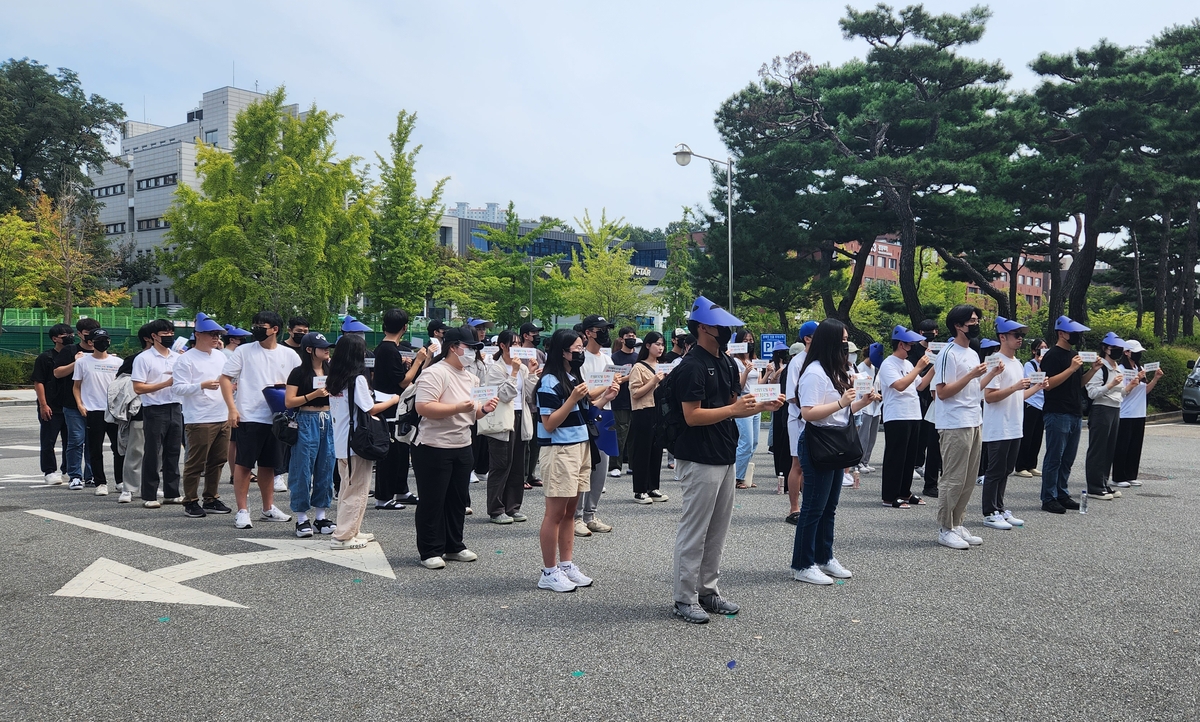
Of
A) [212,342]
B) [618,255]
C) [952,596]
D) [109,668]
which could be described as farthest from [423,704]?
[618,255]

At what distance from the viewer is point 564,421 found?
19.3ft

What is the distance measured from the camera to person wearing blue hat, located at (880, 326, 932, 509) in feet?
29.5

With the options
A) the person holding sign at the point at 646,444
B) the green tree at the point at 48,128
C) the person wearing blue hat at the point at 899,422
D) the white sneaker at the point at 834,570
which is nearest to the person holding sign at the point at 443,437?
the white sneaker at the point at 834,570

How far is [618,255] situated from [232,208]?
2402 cm

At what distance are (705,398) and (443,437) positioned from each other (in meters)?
2.13

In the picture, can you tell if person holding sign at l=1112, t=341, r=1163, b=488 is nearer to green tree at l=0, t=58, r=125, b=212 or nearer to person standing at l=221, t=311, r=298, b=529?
person standing at l=221, t=311, r=298, b=529

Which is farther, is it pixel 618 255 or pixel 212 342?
pixel 618 255

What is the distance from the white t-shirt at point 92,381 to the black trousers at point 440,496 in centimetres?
511

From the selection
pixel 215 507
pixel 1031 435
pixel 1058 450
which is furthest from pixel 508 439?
pixel 1031 435

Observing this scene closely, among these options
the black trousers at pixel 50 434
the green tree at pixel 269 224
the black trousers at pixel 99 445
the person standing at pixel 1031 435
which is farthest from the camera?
the green tree at pixel 269 224

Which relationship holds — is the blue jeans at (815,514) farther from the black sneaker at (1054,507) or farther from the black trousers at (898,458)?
the black sneaker at (1054,507)

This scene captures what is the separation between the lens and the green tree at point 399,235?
3856 cm

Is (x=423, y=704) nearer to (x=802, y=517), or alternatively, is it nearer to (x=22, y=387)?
(x=802, y=517)

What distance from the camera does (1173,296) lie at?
142 ft
